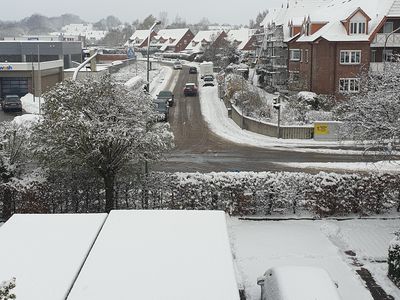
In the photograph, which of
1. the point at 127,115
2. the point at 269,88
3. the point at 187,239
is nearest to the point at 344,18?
the point at 269,88

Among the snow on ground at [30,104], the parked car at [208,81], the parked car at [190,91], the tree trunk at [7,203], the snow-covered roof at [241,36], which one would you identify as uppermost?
the snow-covered roof at [241,36]

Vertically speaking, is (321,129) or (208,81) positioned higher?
(208,81)

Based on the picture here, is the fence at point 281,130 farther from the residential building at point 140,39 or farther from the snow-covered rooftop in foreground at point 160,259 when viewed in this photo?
the residential building at point 140,39

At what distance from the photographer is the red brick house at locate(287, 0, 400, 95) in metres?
47.2

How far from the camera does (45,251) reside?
12.0 metres

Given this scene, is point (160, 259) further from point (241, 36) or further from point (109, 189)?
point (241, 36)

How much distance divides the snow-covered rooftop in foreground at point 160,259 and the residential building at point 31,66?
39232 mm

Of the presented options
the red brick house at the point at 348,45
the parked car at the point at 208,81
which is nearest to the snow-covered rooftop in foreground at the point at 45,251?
the red brick house at the point at 348,45

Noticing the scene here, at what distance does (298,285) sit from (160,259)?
321 cm

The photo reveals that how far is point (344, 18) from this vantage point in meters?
48.3

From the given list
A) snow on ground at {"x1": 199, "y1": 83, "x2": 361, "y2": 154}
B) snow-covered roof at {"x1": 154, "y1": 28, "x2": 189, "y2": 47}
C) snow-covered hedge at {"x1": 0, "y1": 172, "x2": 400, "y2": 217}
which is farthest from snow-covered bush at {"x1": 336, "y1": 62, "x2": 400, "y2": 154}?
snow-covered roof at {"x1": 154, "y1": 28, "x2": 189, "y2": 47}

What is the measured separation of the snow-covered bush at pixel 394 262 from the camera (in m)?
15.2

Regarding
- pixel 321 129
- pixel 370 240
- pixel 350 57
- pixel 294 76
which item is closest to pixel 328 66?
pixel 350 57

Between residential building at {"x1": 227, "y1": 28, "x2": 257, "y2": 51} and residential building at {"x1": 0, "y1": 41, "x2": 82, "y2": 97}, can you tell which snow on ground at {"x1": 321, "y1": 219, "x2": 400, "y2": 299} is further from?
residential building at {"x1": 227, "y1": 28, "x2": 257, "y2": 51}
